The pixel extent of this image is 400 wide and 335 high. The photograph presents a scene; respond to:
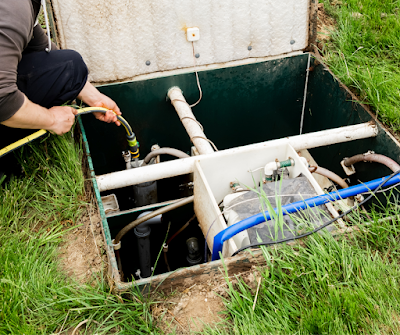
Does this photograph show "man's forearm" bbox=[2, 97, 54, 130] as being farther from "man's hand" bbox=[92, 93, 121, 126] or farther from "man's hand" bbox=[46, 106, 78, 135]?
"man's hand" bbox=[92, 93, 121, 126]

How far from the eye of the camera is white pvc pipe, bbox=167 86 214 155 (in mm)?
2314

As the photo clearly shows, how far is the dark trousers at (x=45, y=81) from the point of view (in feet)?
6.40

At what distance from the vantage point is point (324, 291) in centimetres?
145

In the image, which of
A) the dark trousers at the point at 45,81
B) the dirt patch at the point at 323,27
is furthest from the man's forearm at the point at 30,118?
the dirt patch at the point at 323,27

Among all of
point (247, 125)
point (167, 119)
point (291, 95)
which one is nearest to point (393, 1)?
point (291, 95)

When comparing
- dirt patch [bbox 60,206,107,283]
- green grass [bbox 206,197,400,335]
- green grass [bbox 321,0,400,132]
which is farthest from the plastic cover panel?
green grass [bbox 206,197,400,335]

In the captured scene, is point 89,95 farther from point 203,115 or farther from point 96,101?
point 203,115

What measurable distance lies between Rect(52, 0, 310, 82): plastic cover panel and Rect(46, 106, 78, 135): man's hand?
827 mm

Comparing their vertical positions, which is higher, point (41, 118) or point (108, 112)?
point (41, 118)

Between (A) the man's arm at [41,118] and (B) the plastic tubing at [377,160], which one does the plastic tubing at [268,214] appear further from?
(A) the man's arm at [41,118]

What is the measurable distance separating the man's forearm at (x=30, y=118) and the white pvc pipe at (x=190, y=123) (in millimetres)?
887

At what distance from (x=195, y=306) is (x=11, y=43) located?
1316 millimetres

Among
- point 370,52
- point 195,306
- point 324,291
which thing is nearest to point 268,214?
point 324,291

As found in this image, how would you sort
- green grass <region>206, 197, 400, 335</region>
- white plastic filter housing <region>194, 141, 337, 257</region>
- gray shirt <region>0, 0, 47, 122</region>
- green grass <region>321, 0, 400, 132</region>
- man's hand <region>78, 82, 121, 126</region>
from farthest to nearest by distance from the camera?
1. green grass <region>321, 0, 400, 132</region>
2. man's hand <region>78, 82, 121, 126</region>
3. white plastic filter housing <region>194, 141, 337, 257</region>
4. gray shirt <region>0, 0, 47, 122</region>
5. green grass <region>206, 197, 400, 335</region>
